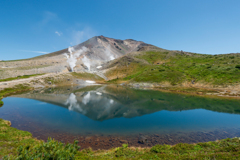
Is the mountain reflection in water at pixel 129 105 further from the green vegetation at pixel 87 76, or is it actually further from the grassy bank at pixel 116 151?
the green vegetation at pixel 87 76

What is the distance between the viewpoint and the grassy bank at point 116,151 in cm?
1021

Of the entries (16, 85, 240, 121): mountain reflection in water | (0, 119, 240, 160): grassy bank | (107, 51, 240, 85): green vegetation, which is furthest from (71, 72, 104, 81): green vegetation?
(0, 119, 240, 160): grassy bank

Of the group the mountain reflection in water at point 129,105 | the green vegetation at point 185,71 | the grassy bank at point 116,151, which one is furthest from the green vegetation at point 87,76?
the grassy bank at point 116,151

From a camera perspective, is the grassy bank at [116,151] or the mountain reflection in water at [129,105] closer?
the grassy bank at [116,151]

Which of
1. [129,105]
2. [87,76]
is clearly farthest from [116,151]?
[87,76]

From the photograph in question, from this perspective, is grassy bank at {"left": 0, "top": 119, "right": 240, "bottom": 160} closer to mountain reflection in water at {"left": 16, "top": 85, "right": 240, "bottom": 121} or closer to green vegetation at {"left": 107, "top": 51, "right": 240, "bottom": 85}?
mountain reflection in water at {"left": 16, "top": 85, "right": 240, "bottom": 121}

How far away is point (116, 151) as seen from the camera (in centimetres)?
1645

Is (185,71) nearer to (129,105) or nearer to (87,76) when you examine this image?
(129,105)

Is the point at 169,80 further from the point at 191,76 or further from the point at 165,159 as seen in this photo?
the point at 165,159

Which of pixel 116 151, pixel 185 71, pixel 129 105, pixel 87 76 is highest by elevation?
pixel 87 76

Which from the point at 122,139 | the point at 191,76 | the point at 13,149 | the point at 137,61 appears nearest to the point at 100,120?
the point at 122,139

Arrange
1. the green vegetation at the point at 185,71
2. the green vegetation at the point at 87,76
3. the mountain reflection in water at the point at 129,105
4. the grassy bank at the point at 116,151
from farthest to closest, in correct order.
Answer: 1. the green vegetation at the point at 87,76
2. the green vegetation at the point at 185,71
3. the mountain reflection in water at the point at 129,105
4. the grassy bank at the point at 116,151

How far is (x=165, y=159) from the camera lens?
41.5ft

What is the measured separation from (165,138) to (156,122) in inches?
335
